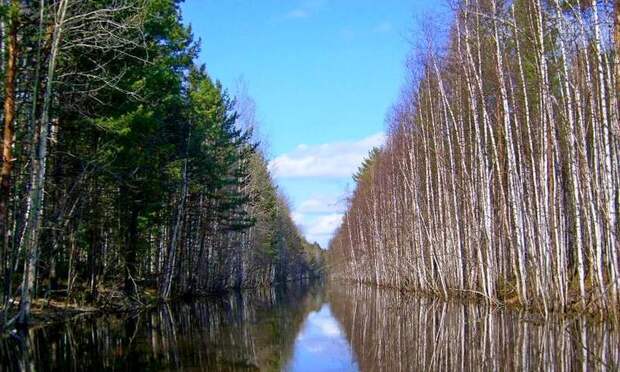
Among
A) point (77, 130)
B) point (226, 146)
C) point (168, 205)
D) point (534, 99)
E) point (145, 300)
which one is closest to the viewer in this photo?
point (77, 130)

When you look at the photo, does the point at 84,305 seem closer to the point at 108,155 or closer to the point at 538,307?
the point at 108,155

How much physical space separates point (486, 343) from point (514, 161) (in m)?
6.00

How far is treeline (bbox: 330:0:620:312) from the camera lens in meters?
Answer: 11.6

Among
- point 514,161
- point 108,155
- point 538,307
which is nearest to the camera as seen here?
point 538,307

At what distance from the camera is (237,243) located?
43719 mm

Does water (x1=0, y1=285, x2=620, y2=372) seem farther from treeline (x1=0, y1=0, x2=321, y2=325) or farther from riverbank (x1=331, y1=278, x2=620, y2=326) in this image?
treeline (x1=0, y1=0, x2=321, y2=325)

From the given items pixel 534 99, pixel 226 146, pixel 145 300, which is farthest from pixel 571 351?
pixel 226 146

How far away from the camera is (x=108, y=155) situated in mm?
15938

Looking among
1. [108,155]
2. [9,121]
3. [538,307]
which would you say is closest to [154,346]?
[9,121]

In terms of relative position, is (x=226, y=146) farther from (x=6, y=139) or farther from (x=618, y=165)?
(x=618, y=165)

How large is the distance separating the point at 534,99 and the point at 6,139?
15946 millimetres

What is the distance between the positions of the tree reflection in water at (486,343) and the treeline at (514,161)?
0.90 m

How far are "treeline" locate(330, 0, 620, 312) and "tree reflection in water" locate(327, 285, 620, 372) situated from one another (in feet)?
2.95

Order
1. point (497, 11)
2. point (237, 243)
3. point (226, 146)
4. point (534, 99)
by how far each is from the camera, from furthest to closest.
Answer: point (237, 243) < point (226, 146) < point (534, 99) < point (497, 11)
